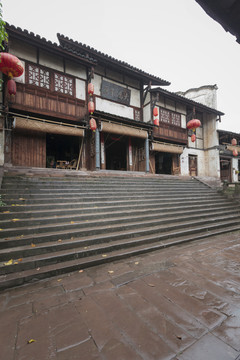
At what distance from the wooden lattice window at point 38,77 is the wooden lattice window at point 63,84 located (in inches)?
17.5

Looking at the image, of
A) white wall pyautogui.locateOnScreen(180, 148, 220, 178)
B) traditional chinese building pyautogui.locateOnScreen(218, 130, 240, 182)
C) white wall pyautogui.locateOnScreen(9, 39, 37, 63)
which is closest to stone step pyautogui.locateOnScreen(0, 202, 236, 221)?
white wall pyautogui.locateOnScreen(180, 148, 220, 178)

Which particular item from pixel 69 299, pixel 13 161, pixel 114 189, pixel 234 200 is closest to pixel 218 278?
pixel 69 299

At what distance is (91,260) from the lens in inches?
127

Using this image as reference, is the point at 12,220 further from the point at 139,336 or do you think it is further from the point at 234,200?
the point at 234,200

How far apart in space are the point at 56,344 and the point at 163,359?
3.34ft

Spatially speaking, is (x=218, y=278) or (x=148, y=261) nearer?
(x=218, y=278)

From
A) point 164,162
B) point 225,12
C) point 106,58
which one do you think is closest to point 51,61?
point 106,58

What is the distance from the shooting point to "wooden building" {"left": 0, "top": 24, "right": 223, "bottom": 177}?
8688 mm

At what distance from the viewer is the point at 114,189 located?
7.04 metres

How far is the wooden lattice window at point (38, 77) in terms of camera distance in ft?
29.3

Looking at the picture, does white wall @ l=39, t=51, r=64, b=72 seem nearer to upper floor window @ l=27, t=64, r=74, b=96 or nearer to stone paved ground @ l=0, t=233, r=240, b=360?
upper floor window @ l=27, t=64, r=74, b=96

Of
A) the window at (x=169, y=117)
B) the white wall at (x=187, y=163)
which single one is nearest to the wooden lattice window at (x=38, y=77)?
the window at (x=169, y=117)

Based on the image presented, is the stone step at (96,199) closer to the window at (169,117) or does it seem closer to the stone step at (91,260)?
the stone step at (91,260)

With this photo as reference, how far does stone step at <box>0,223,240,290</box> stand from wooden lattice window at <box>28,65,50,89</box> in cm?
974
